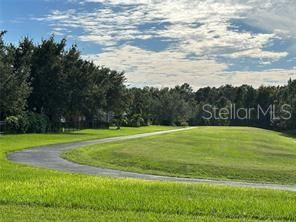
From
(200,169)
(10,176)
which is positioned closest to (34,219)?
(10,176)

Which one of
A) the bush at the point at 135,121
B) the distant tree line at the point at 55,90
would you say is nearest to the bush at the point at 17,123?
the distant tree line at the point at 55,90

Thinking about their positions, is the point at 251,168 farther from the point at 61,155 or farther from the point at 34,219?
the point at 34,219

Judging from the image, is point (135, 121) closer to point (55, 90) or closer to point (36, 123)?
point (55, 90)

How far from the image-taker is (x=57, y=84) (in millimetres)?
59812

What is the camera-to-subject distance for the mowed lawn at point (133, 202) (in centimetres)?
960

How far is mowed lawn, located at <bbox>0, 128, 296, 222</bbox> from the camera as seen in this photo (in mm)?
9602

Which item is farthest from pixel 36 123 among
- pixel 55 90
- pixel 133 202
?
pixel 133 202


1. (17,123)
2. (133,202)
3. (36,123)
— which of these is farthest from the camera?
(36,123)

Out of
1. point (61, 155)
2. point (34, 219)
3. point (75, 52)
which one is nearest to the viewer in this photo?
point (34, 219)

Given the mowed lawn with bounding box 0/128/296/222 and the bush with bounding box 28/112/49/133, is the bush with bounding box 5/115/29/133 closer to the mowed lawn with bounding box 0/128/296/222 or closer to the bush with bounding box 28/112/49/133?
the bush with bounding box 28/112/49/133

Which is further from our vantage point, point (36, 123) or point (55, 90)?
point (55, 90)

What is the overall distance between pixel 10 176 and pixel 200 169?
31.8ft

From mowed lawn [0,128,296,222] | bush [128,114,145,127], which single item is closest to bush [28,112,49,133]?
mowed lawn [0,128,296,222]

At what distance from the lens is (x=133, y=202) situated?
10.9 metres
